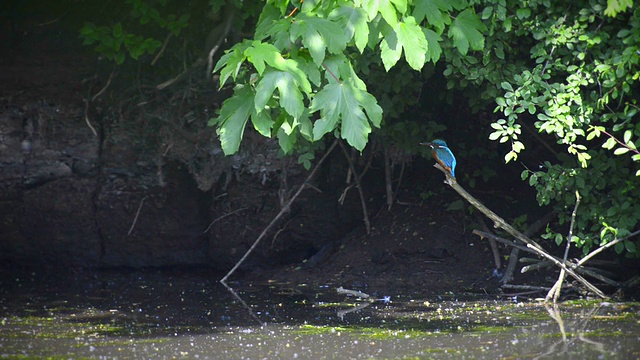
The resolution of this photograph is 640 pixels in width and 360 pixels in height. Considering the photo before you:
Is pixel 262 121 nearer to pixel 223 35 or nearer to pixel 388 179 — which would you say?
pixel 223 35

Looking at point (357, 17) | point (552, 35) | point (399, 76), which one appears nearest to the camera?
point (357, 17)

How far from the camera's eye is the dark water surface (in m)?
4.36

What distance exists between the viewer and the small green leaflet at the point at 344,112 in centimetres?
385

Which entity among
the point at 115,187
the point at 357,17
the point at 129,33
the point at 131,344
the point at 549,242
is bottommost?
the point at 131,344

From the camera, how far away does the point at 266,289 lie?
6828 millimetres

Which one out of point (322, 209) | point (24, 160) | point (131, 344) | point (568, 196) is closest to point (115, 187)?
point (24, 160)

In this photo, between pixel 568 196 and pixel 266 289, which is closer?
pixel 568 196

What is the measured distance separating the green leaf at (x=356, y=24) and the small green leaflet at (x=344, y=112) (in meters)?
0.23

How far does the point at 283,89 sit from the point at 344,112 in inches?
12.2

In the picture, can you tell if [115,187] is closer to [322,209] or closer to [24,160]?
[24,160]

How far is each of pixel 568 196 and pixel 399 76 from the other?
63.8 inches

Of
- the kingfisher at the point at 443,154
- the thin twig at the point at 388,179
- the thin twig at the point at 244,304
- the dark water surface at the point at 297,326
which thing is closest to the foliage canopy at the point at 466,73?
the kingfisher at the point at 443,154

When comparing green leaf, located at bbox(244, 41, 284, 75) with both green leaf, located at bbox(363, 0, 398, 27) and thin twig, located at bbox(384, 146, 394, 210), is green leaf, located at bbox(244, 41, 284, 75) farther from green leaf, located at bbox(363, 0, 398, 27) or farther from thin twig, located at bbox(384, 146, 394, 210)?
thin twig, located at bbox(384, 146, 394, 210)

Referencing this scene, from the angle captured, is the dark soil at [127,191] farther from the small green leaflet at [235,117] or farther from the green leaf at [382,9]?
the green leaf at [382,9]
